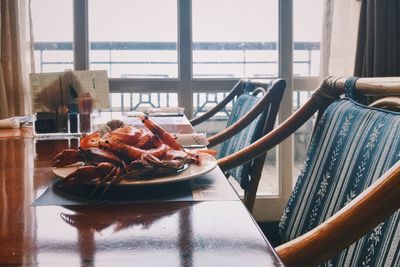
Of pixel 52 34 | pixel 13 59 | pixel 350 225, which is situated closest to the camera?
pixel 350 225

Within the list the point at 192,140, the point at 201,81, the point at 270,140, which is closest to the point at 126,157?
the point at 192,140

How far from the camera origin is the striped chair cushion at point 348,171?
2.46 feet

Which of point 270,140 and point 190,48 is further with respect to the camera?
point 190,48

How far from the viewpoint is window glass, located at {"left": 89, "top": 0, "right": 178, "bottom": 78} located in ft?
10.1

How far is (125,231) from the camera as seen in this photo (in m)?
0.58

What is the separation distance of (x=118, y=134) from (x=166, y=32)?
92.6 inches

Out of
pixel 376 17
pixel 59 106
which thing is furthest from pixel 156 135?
pixel 376 17

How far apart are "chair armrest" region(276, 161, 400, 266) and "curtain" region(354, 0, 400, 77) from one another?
179 centimetres

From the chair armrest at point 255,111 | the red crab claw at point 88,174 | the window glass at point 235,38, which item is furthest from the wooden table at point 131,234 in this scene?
the window glass at point 235,38

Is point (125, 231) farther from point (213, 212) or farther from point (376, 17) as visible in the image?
point (376, 17)

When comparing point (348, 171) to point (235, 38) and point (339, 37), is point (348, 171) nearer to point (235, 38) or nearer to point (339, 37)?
point (339, 37)

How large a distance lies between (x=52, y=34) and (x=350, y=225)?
2697 mm

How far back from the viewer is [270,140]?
1325mm

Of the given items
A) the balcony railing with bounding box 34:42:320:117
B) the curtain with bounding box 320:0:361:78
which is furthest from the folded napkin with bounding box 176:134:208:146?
the balcony railing with bounding box 34:42:320:117
